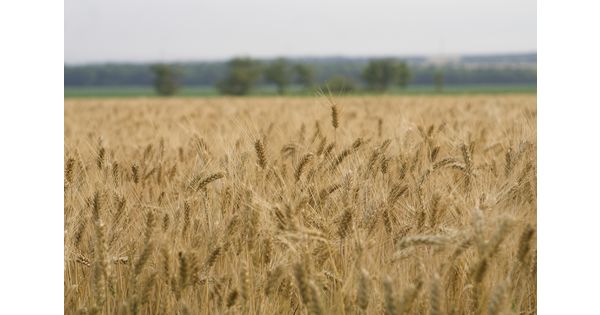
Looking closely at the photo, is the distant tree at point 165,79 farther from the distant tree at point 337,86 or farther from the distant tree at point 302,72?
the distant tree at point 337,86

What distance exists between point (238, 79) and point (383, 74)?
51.2 ft

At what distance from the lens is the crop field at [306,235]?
171 centimetres

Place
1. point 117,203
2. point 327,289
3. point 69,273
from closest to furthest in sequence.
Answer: point 327,289, point 69,273, point 117,203

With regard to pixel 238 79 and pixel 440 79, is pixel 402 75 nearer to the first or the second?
pixel 238 79

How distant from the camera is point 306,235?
1.70 m

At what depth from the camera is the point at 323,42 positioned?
10.8ft

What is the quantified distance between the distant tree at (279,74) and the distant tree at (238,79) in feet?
8.45
